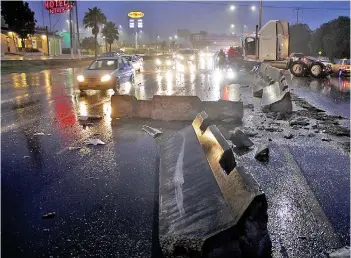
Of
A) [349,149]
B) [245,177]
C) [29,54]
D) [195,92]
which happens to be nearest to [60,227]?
[245,177]

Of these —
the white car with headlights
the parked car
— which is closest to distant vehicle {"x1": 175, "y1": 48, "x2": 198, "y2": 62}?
the parked car

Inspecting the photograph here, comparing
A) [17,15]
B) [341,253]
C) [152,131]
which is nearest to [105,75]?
[152,131]

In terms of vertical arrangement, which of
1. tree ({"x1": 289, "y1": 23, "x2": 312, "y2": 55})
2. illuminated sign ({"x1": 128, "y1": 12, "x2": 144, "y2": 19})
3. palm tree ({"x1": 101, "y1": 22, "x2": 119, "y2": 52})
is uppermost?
illuminated sign ({"x1": 128, "y1": 12, "x2": 144, "y2": 19})

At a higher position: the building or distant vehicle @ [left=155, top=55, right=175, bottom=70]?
the building

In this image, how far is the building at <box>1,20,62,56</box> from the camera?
196ft

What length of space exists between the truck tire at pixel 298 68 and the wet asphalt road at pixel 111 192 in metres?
20.9

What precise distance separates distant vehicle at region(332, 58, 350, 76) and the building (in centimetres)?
4732

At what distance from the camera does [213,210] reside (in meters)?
3.41

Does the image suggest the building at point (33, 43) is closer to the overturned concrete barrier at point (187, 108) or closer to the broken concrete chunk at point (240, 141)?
the overturned concrete barrier at point (187, 108)

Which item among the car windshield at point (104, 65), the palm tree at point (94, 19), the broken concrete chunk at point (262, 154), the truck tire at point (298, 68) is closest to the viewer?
the broken concrete chunk at point (262, 154)

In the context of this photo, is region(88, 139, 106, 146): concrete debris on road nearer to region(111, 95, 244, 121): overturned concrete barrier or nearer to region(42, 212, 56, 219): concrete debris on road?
region(111, 95, 244, 121): overturned concrete barrier

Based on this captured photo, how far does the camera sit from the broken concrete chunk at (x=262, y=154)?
6323 millimetres

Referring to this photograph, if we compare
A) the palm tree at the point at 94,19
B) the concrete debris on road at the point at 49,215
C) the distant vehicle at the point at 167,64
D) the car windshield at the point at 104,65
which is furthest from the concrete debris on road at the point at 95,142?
the palm tree at the point at 94,19

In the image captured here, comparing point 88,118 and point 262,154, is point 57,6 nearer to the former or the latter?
point 88,118
